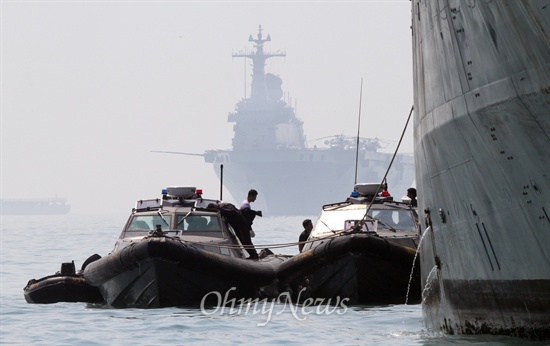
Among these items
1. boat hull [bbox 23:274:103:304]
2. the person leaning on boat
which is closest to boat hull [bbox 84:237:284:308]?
boat hull [bbox 23:274:103:304]

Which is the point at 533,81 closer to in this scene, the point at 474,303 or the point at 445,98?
the point at 445,98

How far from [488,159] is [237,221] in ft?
39.3

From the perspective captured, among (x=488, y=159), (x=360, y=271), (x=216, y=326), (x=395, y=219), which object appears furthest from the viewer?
(x=395, y=219)

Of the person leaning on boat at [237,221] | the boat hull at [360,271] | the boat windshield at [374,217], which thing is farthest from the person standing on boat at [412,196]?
the person leaning on boat at [237,221]

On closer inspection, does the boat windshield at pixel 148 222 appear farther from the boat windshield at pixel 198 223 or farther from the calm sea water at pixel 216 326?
the calm sea water at pixel 216 326

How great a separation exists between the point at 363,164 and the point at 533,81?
621 ft

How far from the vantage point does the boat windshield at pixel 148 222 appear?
22567mm

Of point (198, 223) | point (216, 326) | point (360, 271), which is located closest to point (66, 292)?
point (198, 223)

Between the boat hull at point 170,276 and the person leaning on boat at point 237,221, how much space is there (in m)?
2.16

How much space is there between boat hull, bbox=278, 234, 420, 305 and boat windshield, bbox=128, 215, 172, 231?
10.8ft

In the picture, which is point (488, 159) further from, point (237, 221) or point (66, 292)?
point (66, 292)

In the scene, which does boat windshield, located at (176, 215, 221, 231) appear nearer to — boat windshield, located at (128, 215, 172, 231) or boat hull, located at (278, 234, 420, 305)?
boat windshield, located at (128, 215, 172, 231)

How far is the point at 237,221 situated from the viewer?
23.4 m

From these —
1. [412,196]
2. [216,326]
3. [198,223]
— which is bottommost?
[216,326]
